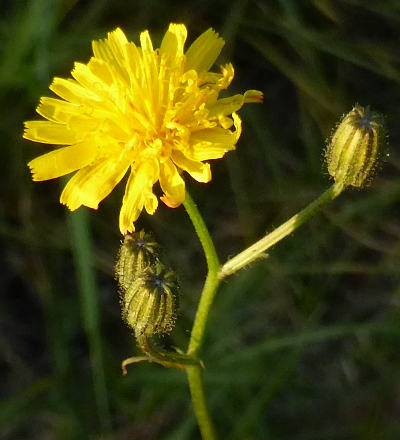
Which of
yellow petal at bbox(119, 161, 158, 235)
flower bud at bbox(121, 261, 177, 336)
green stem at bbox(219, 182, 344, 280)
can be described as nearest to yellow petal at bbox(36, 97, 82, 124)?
yellow petal at bbox(119, 161, 158, 235)

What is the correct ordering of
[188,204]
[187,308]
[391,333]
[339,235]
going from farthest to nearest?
[339,235]
[187,308]
[391,333]
[188,204]

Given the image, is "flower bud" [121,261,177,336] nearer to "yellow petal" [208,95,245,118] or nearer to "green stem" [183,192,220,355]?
"green stem" [183,192,220,355]

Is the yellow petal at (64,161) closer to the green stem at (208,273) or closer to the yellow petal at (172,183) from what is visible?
the yellow petal at (172,183)

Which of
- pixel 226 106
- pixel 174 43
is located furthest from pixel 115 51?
pixel 226 106

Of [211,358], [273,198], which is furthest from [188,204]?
[273,198]

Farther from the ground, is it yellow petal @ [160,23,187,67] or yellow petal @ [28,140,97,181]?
yellow petal @ [160,23,187,67]

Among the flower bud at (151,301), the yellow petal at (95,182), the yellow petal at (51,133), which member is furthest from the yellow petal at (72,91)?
the flower bud at (151,301)

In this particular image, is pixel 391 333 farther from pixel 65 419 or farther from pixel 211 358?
pixel 65 419
